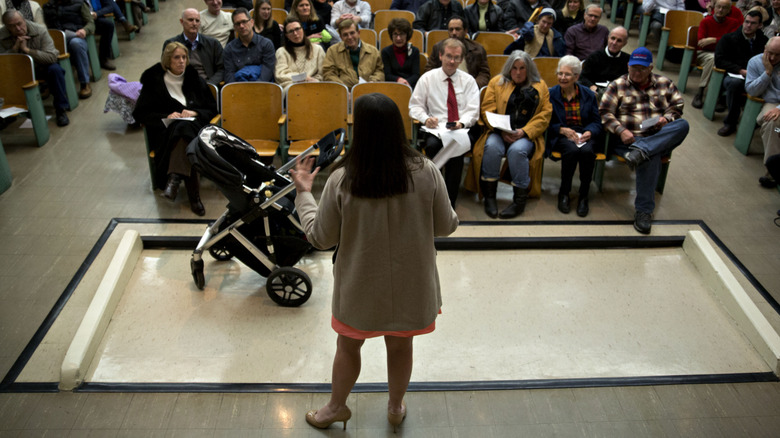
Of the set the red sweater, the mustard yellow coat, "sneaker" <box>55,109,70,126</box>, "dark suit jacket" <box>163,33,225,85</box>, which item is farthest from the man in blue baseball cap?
"sneaker" <box>55,109,70,126</box>

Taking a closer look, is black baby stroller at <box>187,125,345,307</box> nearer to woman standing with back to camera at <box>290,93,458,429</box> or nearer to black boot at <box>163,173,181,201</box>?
black boot at <box>163,173,181,201</box>

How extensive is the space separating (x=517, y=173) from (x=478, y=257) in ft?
2.56

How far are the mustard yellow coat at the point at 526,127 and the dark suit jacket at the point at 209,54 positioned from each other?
7.22 ft

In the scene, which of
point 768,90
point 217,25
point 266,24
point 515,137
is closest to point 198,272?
point 515,137

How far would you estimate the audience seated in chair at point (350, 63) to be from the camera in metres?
5.16

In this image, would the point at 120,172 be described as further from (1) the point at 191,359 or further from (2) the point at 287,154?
(1) the point at 191,359

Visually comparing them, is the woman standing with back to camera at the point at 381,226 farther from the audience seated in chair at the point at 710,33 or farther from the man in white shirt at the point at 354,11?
the audience seated in chair at the point at 710,33

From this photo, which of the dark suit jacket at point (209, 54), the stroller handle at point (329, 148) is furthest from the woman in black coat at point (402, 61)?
the stroller handle at point (329, 148)

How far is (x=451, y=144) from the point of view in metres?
4.36

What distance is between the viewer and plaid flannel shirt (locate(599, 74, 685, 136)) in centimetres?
441

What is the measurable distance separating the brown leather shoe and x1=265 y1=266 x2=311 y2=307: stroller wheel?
3713 mm

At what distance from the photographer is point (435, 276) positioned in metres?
2.16

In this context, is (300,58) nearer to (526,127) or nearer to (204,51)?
(204,51)

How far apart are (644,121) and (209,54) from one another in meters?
3.43
